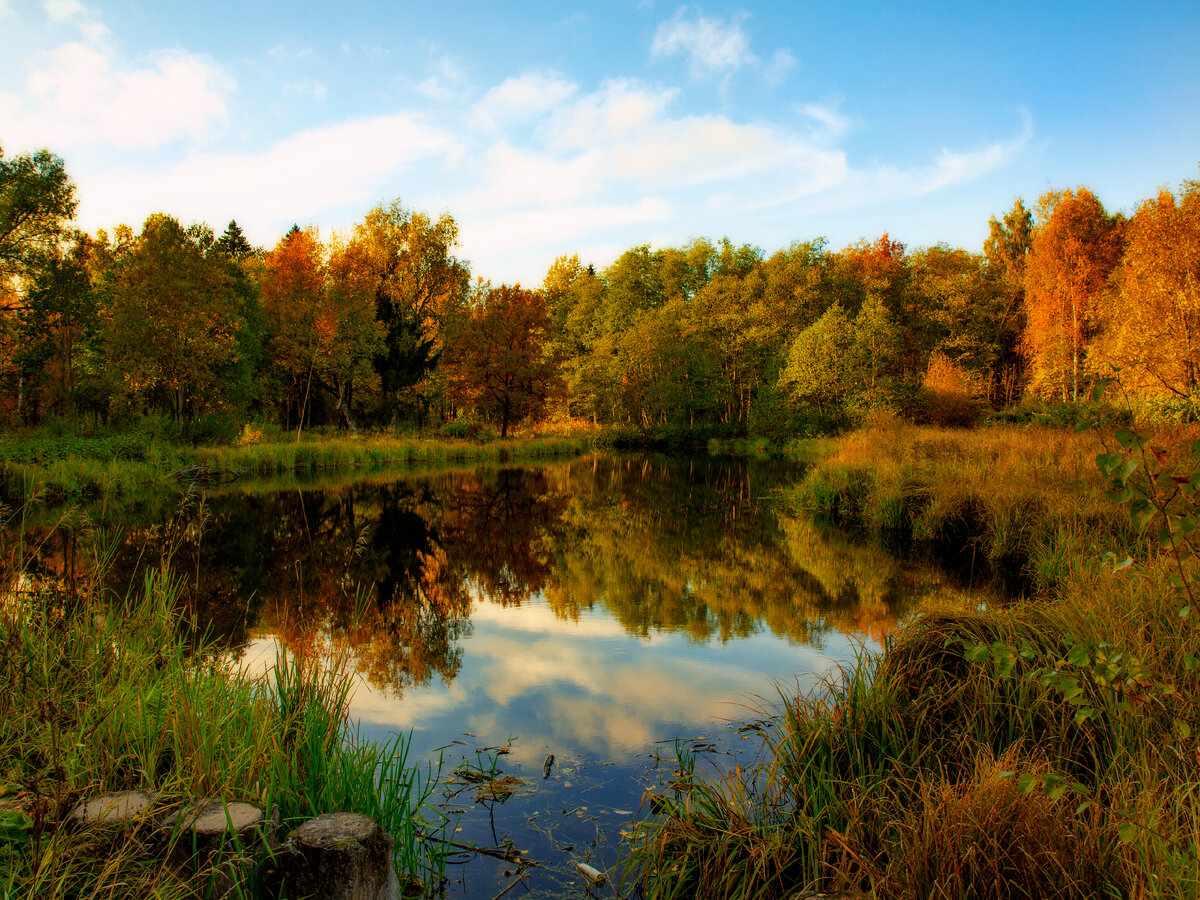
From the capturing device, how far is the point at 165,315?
2380cm

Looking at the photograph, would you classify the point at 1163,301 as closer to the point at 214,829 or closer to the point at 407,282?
the point at 214,829

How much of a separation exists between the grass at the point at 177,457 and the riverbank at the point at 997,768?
660 centimetres

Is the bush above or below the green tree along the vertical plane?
below

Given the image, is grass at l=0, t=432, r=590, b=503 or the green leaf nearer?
the green leaf

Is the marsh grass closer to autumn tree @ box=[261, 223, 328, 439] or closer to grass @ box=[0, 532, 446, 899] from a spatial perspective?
grass @ box=[0, 532, 446, 899]

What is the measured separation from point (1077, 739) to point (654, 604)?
18.9 ft

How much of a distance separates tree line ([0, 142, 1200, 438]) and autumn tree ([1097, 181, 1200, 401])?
77 millimetres

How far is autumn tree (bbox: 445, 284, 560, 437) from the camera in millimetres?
36781

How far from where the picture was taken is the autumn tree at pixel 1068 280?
32.2 meters

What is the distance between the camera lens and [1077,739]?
141 inches

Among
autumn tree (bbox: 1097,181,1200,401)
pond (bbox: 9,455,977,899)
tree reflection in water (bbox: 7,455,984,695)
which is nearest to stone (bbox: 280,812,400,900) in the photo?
pond (bbox: 9,455,977,899)

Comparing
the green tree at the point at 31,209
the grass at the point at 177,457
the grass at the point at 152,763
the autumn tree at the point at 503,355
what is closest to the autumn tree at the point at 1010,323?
the autumn tree at the point at 503,355

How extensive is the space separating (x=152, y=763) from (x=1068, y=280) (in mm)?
40255

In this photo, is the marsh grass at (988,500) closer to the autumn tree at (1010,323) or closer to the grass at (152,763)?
the grass at (152,763)
